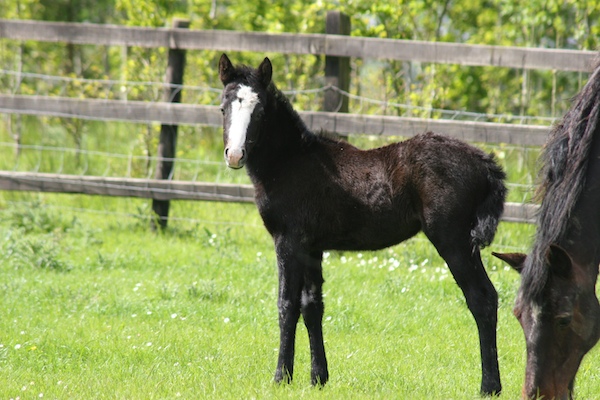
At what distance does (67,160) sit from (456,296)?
6.30 metres

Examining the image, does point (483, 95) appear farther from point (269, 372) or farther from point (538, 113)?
point (269, 372)

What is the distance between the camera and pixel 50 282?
7.03m

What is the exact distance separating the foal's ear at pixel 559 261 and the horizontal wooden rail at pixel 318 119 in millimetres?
3487

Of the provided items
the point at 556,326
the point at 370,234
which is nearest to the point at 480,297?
the point at 370,234

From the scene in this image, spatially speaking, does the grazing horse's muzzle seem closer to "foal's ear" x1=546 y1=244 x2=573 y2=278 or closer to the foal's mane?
the foal's mane

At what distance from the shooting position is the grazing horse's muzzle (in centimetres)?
470

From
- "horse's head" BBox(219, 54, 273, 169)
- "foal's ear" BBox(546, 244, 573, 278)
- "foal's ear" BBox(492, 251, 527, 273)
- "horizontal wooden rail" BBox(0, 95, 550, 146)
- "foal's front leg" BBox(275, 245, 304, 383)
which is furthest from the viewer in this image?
"horizontal wooden rail" BBox(0, 95, 550, 146)

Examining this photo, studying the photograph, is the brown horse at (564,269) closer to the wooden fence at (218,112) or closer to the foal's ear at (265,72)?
the foal's ear at (265,72)

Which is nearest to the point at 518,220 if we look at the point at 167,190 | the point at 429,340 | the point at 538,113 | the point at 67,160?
the point at 429,340

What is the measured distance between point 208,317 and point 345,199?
1.83 meters

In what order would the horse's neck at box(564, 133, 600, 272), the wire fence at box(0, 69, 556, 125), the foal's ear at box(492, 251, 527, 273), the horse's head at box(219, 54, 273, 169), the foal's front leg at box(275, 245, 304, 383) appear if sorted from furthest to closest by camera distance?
the wire fence at box(0, 69, 556, 125)
the foal's front leg at box(275, 245, 304, 383)
the horse's head at box(219, 54, 273, 169)
the foal's ear at box(492, 251, 527, 273)
the horse's neck at box(564, 133, 600, 272)

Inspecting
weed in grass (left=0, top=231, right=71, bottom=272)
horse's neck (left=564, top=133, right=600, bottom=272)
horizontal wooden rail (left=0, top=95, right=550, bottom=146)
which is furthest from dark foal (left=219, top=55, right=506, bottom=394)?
weed in grass (left=0, top=231, right=71, bottom=272)

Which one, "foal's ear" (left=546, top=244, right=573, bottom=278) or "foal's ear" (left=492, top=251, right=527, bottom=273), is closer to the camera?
"foal's ear" (left=546, top=244, right=573, bottom=278)

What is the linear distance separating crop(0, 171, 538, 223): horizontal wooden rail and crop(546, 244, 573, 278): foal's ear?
16.2 feet
